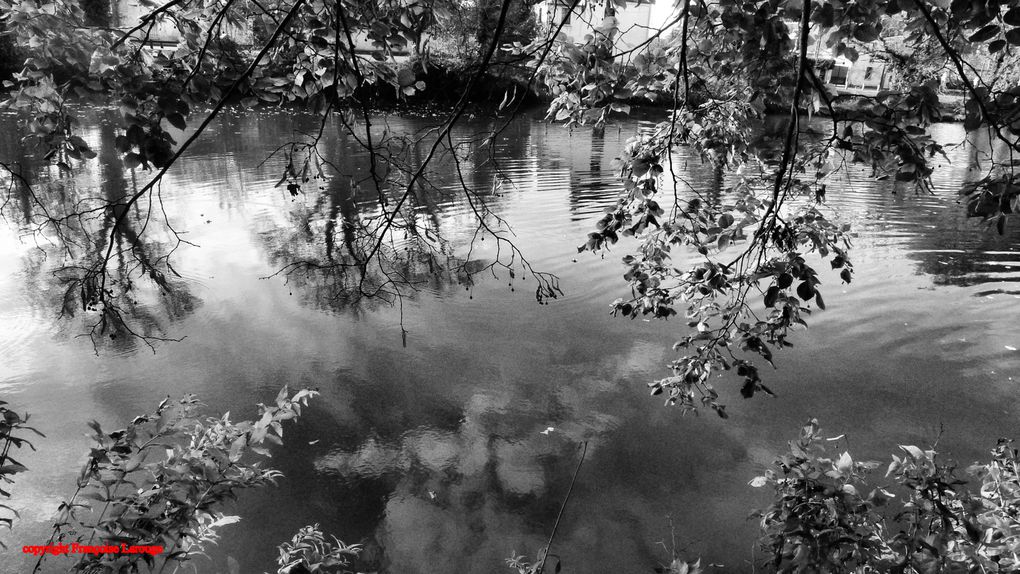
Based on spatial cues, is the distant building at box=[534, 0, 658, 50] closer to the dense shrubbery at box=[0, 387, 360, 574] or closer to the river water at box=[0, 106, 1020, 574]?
the river water at box=[0, 106, 1020, 574]

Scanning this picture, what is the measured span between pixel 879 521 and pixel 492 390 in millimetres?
4187

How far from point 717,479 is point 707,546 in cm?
75

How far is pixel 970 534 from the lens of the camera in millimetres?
2352

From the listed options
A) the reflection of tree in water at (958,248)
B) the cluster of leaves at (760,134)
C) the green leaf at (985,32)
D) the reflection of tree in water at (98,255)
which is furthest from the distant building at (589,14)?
the reflection of tree in water at (958,248)

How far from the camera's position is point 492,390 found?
6.45 m

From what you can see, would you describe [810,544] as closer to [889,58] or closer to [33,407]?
[889,58]

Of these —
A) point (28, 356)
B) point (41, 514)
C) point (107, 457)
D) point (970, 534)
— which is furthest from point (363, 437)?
point (970, 534)

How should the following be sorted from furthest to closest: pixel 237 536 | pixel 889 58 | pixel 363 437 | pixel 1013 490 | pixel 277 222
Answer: pixel 277 222, pixel 363 437, pixel 237 536, pixel 889 58, pixel 1013 490

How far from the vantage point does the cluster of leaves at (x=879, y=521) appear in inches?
91.3

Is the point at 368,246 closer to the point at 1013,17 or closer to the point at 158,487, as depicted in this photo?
the point at 158,487

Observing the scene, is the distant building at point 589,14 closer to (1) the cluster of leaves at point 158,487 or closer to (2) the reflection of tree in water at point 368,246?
(1) the cluster of leaves at point 158,487

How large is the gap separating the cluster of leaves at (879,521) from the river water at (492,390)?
70.9 inches

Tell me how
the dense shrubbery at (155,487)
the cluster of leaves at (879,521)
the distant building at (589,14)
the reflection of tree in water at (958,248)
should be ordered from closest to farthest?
the dense shrubbery at (155,487), the cluster of leaves at (879,521), the distant building at (589,14), the reflection of tree in water at (958,248)

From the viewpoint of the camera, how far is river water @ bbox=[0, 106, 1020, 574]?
470cm
